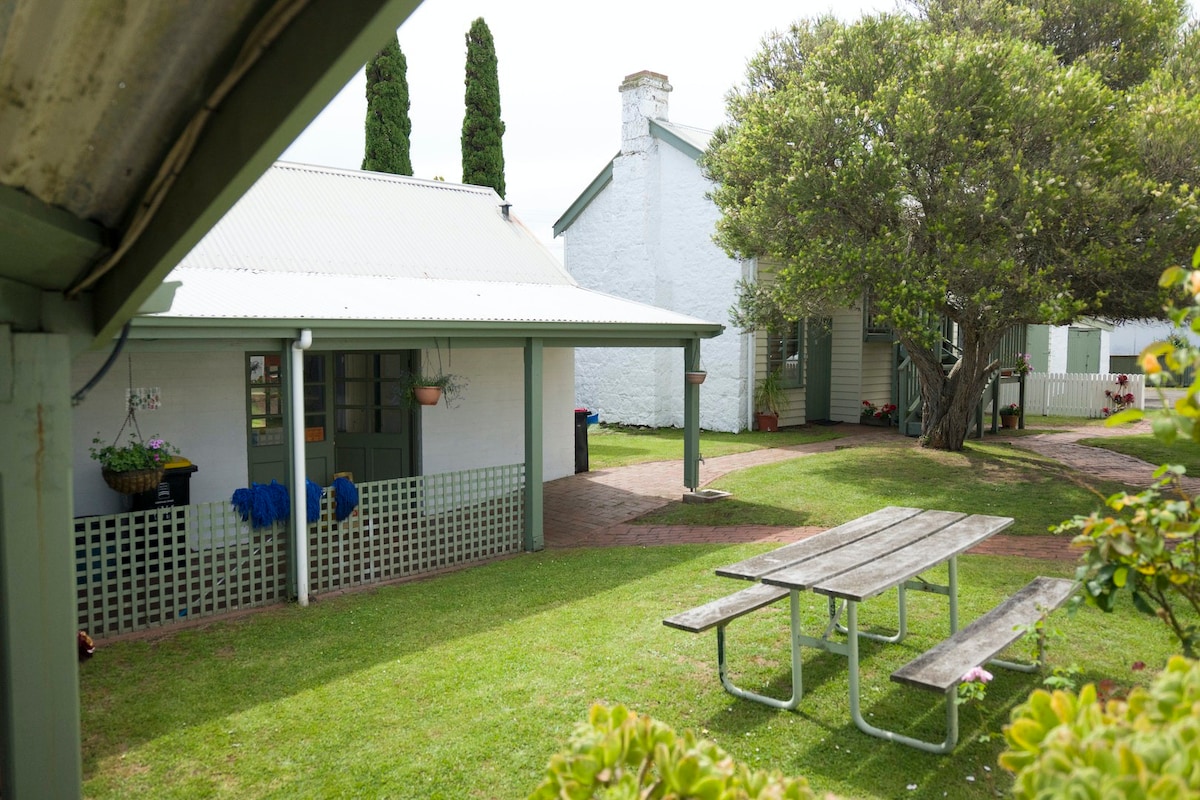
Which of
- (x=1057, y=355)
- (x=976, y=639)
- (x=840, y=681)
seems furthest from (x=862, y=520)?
(x=1057, y=355)

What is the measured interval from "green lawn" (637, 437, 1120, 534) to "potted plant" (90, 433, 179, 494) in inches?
212

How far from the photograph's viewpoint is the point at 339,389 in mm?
11188

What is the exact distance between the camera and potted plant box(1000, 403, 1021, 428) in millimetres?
19156

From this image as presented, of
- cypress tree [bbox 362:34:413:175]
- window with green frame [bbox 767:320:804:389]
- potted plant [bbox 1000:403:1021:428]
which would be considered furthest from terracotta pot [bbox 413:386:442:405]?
cypress tree [bbox 362:34:413:175]

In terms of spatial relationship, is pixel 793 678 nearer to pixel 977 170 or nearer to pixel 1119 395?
pixel 977 170

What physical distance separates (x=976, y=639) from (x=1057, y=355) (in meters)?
24.4

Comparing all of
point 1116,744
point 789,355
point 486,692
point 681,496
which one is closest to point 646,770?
point 1116,744

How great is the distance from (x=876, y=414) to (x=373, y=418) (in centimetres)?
1247

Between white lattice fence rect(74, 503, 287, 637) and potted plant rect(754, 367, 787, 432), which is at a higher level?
potted plant rect(754, 367, 787, 432)

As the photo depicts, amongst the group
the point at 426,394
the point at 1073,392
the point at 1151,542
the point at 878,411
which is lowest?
the point at 878,411

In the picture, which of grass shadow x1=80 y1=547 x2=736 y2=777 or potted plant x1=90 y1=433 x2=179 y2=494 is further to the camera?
potted plant x1=90 y1=433 x2=179 y2=494

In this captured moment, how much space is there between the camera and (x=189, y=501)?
29.7ft

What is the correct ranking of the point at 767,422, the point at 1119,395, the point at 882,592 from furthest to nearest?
the point at 1119,395, the point at 767,422, the point at 882,592

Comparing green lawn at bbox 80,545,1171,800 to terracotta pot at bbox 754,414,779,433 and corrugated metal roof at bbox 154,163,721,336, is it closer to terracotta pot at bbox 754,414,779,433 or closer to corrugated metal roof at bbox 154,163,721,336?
corrugated metal roof at bbox 154,163,721,336
